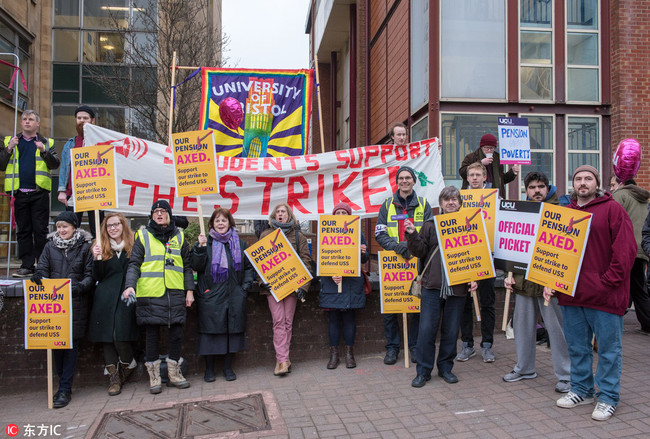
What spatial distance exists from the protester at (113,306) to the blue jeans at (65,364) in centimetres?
23

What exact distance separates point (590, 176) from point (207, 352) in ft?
13.3

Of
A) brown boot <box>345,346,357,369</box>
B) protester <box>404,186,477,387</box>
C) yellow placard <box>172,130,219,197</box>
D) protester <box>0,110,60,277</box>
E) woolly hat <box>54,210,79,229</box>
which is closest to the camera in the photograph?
protester <box>404,186,477,387</box>

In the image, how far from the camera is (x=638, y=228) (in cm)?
609

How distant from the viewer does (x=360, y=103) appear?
14844 mm

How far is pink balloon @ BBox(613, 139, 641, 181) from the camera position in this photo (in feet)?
19.9

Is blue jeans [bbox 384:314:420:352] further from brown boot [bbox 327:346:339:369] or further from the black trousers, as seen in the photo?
the black trousers

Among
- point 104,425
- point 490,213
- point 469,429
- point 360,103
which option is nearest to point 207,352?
point 104,425

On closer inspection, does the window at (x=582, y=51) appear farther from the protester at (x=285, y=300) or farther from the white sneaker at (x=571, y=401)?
the white sneaker at (x=571, y=401)

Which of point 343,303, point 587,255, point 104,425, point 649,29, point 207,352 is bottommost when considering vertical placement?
point 104,425

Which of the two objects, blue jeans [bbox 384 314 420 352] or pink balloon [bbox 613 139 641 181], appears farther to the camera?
pink balloon [bbox 613 139 641 181]

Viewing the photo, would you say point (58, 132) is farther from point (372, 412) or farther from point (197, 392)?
point (372, 412)

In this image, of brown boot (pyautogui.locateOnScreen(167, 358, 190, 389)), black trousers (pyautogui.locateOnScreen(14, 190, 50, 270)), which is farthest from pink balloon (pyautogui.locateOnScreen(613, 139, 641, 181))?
black trousers (pyautogui.locateOnScreen(14, 190, 50, 270))

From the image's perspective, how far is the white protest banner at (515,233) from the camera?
15.3ft

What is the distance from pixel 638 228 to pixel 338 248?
3699mm
